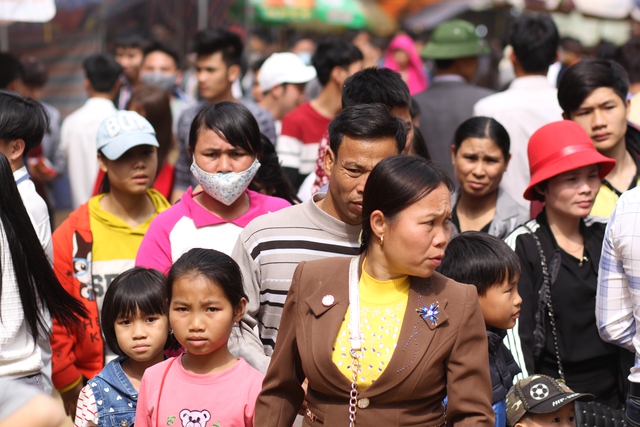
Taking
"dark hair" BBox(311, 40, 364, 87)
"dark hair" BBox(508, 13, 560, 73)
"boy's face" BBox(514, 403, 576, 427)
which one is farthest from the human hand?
"dark hair" BBox(508, 13, 560, 73)

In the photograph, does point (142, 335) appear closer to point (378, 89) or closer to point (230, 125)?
point (230, 125)

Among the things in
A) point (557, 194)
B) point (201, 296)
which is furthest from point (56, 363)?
point (557, 194)

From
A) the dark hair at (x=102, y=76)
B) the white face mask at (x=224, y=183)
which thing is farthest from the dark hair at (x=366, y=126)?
the dark hair at (x=102, y=76)

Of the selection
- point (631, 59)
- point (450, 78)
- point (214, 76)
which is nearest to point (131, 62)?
point (214, 76)

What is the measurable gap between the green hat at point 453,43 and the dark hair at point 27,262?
14.8 feet

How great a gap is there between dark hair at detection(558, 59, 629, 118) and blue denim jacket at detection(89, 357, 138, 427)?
9.79 ft

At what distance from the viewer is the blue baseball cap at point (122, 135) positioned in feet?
16.5

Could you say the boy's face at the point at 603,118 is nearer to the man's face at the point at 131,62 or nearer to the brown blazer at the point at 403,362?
the brown blazer at the point at 403,362

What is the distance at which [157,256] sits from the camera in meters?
4.27

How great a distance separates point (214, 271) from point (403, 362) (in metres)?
0.98

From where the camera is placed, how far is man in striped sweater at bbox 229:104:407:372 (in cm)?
364

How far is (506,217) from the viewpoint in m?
5.20

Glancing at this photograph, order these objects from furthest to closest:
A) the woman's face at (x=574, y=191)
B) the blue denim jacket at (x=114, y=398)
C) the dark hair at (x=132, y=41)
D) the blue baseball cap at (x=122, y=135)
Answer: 1. the dark hair at (x=132, y=41)
2. the blue baseball cap at (x=122, y=135)
3. the woman's face at (x=574, y=191)
4. the blue denim jacket at (x=114, y=398)

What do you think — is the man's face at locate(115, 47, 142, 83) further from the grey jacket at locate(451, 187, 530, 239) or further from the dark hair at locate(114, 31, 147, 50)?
the grey jacket at locate(451, 187, 530, 239)
